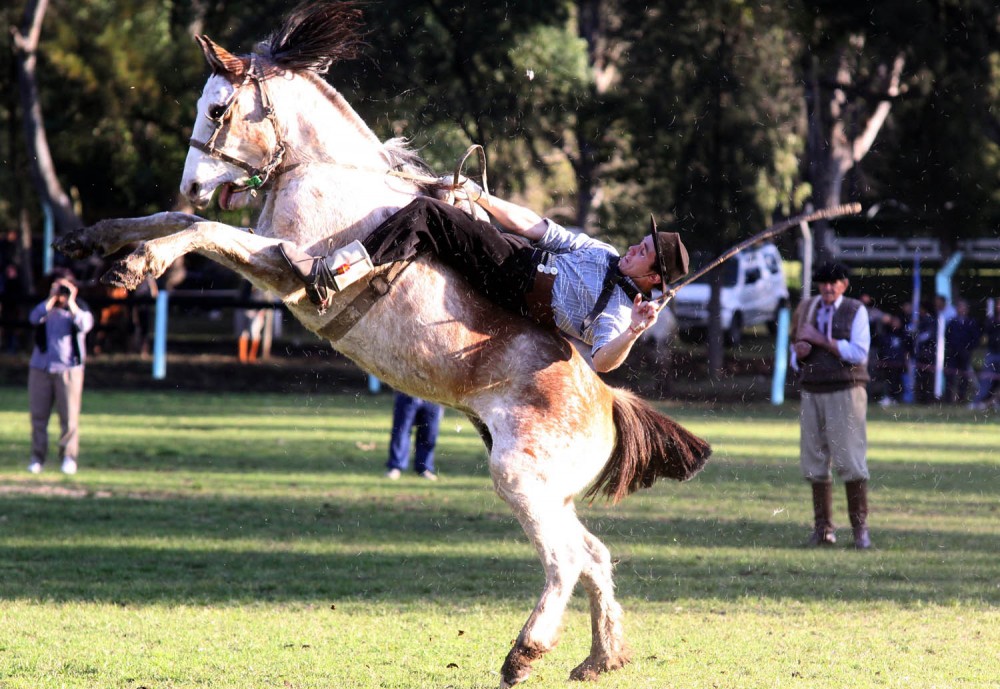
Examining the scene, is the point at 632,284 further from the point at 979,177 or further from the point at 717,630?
the point at 979,177

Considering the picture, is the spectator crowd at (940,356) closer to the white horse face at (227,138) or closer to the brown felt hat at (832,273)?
the brown felt hat at (832,273)

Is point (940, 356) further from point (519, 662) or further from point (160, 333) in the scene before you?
point (519, 662)

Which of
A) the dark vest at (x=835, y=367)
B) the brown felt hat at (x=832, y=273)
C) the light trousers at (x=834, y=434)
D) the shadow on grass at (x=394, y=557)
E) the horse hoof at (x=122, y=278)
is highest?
the brown felt hat at (x=832, y=273)

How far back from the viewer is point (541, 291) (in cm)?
668

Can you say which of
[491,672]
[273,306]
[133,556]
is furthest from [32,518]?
[273,306]

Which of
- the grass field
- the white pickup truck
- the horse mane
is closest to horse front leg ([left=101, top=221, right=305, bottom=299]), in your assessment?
the horse mane

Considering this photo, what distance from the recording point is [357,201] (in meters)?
6.55

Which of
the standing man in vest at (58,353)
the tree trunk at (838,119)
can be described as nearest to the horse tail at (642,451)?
the standing man in vest at (58,353)

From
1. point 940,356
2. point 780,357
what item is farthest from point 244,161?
point 940,356

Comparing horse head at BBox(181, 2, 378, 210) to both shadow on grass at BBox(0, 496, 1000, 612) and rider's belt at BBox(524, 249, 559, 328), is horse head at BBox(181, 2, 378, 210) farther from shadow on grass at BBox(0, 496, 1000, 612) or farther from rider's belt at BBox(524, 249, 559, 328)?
shadow on grass at BBox(0, 496, 1000, 612)

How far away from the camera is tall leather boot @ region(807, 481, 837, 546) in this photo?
11.5 metres

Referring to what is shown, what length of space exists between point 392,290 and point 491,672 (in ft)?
7.14

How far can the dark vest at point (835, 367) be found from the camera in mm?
11406

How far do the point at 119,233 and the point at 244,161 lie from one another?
0.69 meters
